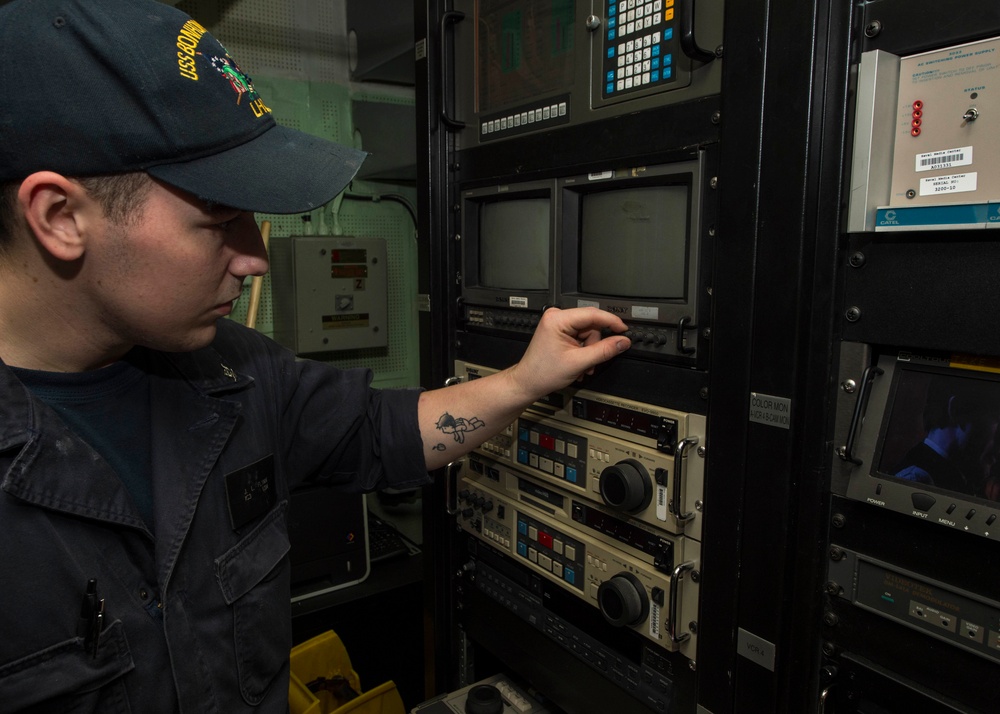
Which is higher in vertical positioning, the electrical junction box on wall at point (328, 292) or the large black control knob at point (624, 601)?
the electrical junction box on wall at point (328, 292)

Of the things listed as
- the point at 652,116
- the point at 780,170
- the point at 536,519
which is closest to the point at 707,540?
the point at 536,519

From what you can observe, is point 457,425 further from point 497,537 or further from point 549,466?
point 497,537

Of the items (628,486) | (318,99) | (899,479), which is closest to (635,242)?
(628,486)

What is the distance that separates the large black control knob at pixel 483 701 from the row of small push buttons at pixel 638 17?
59.1 inches

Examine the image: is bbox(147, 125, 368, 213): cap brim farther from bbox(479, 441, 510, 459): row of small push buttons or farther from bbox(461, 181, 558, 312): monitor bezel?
bbox(479, 441, 510, 459): row of small push buttons

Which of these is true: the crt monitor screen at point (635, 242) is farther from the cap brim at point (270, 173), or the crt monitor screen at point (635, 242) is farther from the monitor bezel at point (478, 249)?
the cap brim at point (270, 173)

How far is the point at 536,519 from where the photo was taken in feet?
5.26

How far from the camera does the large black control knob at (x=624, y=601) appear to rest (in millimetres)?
1327

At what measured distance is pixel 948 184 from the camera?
920mm

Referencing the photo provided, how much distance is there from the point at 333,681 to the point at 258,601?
110 cm

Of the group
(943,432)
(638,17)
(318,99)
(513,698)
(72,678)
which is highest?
(318,99)

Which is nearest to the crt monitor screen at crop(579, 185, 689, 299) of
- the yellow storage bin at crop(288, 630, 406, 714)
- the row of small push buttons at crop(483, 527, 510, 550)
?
the row of small push buttons at crop(483, 527, 510, 550)

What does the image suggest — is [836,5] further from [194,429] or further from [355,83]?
[355,83]

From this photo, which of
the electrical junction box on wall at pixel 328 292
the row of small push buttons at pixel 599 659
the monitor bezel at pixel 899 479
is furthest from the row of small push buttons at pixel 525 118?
the electrical junction box on wall at pixel 328 292
